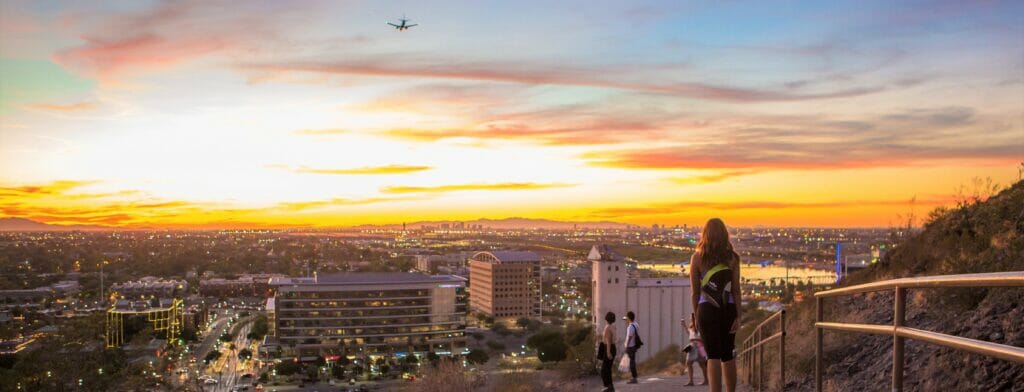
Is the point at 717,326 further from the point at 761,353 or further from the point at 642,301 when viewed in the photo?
the point at 642,301

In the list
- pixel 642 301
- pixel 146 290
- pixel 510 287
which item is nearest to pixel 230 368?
pixel 642 301

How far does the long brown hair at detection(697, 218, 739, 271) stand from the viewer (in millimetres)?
5422

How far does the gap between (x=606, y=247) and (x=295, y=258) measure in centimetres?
7500

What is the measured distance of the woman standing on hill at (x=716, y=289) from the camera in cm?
540

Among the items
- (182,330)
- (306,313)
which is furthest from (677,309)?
(182,330)

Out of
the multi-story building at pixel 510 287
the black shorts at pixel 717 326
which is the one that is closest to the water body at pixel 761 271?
the multi-story building at pixel 510 287

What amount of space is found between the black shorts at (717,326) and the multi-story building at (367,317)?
37.4m

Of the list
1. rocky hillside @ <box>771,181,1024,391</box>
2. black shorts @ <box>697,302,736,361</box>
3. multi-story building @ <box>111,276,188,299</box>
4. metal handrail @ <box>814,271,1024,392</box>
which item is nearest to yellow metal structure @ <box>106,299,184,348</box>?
multi-story building @ <box>111,276,188,299</box>

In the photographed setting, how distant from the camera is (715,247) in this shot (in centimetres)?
544

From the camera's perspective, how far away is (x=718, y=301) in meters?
5.40

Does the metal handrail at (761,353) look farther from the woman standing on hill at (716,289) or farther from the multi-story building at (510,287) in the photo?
the multi-story building at (510,287)

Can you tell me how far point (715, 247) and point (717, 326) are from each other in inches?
22.8

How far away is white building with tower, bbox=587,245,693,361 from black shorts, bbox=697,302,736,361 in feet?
69.5

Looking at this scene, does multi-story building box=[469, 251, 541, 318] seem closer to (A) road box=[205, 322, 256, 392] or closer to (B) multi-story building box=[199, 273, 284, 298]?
(A) road box=[205, 322, 256, 392]
